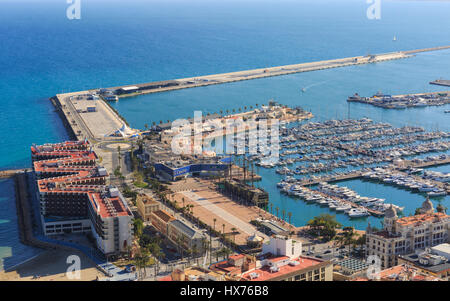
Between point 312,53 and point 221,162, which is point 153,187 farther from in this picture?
point 312,53

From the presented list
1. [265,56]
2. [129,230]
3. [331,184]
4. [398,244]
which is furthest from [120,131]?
[265,56]

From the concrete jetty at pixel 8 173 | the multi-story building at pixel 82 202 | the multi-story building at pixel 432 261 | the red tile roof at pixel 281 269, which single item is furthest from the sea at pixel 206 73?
the red tile roof at pixel 281 269

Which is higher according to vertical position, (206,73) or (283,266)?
(206,73)

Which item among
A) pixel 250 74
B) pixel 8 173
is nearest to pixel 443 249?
pixel 8 173

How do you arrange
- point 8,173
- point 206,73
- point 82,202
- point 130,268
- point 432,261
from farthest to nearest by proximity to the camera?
point 206,73 → point 8,173 → point 82,202 → point 130,268 → point 432,261

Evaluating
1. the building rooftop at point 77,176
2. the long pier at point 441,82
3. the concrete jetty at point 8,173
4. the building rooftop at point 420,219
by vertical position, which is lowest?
the concrete jetty at point 8,173

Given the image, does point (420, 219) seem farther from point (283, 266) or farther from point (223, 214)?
point (223, 214)

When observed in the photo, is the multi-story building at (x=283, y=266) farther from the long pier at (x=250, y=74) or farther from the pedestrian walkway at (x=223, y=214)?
the long pier at (x=250, y=74)
